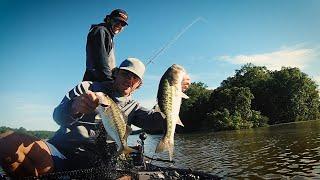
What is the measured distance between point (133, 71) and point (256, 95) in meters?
91.2

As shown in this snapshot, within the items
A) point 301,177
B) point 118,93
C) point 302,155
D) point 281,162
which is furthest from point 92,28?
point 302,155

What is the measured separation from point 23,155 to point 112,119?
1186 mm

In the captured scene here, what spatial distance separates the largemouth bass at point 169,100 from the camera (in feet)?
16.8

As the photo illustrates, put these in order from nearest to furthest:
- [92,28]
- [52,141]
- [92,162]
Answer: [52,141]
[92,162]
[92,28]

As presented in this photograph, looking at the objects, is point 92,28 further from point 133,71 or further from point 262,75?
point 262,75

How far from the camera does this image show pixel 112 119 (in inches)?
172

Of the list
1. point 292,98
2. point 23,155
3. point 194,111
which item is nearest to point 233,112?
point 194,111

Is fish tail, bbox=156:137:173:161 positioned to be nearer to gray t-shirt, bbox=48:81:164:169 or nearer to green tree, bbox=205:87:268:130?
gray t-shirt, bbox=48:81:164:169

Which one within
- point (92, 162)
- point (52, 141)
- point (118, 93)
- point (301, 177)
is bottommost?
point (301, 177)

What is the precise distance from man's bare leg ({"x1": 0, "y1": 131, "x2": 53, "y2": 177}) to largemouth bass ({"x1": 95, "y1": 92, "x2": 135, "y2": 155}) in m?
0.94

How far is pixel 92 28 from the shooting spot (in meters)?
6.94

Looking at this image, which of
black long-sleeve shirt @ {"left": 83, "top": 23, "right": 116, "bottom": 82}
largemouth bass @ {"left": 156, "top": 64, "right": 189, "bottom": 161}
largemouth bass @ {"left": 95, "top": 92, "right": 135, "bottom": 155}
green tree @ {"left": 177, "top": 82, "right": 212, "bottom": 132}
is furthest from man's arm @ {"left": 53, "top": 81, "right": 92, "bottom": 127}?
green tree @ {"left": 177, "top": 82, "right": 212, "bottom": 132}

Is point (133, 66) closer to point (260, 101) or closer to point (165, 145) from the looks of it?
point (165, 145)

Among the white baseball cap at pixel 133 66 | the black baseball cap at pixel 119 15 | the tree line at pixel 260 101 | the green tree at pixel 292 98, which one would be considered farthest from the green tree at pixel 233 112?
the white baseball cap at pixel 133 66
